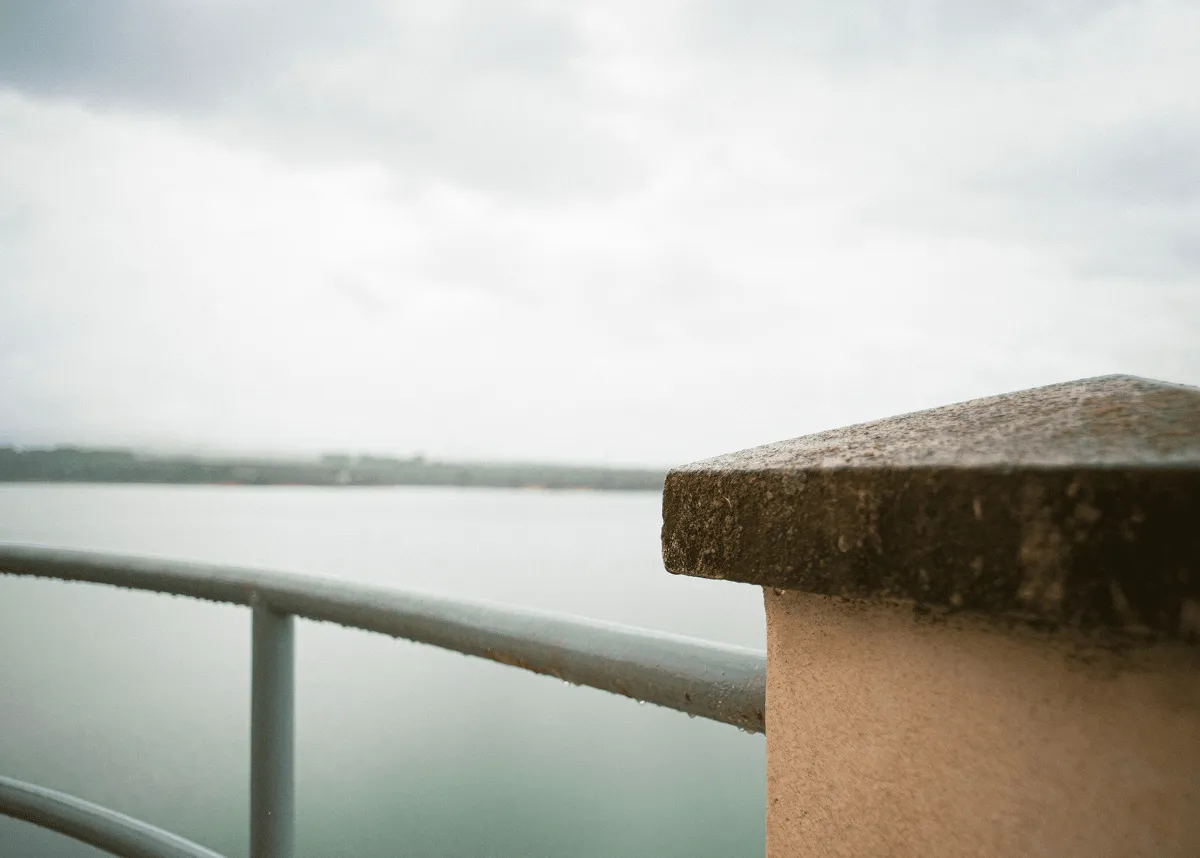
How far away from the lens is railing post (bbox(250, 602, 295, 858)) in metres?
1.28

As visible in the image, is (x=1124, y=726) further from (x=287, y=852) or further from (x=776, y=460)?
(x=287, y=852)

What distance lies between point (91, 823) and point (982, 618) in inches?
67.1

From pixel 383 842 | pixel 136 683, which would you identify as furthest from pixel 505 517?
pixel 383 842

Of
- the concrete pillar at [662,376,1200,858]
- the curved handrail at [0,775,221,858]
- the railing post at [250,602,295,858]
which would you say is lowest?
the curved handrail at [0,775,221,858]

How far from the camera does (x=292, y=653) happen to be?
1318 mm

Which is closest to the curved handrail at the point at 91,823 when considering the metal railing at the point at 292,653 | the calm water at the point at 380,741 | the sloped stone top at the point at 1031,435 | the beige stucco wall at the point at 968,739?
the metal railing at the point at 292,653

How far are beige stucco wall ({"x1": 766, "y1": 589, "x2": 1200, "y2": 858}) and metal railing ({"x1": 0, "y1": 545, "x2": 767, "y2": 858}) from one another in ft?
0.47

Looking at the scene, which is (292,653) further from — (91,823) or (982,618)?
(982,618)

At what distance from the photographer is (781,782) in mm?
589

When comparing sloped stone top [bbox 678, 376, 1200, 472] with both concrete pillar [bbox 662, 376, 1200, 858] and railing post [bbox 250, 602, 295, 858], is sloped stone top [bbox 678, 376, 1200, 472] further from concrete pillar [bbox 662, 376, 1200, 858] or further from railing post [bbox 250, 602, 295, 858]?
railing post [bbox 250, 602, 295, 858]

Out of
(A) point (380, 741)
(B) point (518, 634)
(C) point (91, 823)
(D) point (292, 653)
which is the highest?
(B) point (518, 634)

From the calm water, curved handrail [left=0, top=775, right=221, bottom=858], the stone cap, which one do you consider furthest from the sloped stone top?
the calm water

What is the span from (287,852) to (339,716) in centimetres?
2547

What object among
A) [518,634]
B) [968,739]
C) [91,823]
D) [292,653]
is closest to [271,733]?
[292,653]
